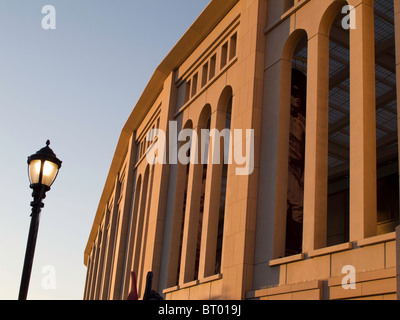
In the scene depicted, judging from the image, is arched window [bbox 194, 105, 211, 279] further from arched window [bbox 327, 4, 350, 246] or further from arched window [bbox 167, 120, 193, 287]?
arched window [bbox 327, 4, 350, 246]

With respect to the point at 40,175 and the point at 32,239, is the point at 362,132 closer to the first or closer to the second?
the point at 40,175

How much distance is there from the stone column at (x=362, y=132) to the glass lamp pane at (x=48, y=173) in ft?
19.8

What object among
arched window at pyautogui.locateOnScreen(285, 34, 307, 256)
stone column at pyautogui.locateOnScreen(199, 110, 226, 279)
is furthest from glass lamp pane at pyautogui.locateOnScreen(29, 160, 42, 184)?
stone column at pyautogui.locateOnScreen(199, 110, 226, 279)

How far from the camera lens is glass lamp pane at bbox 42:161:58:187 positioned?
9742 mm

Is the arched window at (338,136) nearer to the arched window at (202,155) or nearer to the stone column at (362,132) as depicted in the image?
Answer: the arched window at (202,155)

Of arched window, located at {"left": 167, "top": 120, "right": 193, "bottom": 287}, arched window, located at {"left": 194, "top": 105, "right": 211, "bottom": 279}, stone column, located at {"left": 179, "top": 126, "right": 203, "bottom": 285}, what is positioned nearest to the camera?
stone column, located at {"left": 179, "top": 126, "right": 203, "bottom": 285}

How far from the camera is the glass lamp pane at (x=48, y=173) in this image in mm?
9742

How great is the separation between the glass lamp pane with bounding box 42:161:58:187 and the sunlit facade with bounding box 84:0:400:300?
5.89 metres

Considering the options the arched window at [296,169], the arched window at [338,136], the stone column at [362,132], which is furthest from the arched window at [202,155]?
the stone column at [362,132]

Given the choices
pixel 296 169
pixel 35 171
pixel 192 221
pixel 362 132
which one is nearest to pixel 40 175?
pixel 35 171

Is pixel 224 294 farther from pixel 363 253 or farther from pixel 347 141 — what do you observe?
pixel 347 141

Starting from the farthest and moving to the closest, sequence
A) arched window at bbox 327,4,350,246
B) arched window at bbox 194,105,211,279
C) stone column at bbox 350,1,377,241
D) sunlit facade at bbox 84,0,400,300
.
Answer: arched window at bbox 194,105,211,279
arched window at bbox 327,4,350,246
sunlit facade at bbox 84,0,400,300
stone column at bbox 350,1,377,241

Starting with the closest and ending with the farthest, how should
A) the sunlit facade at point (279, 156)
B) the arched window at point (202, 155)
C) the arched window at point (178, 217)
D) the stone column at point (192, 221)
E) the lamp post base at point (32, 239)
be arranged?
the lamp post base at point (32, 239)
the sunlit facade at point (279, 156)
the stone column at point (192, 221)
the arched window at point (202, 155)
the arched window at point (178, 217)
